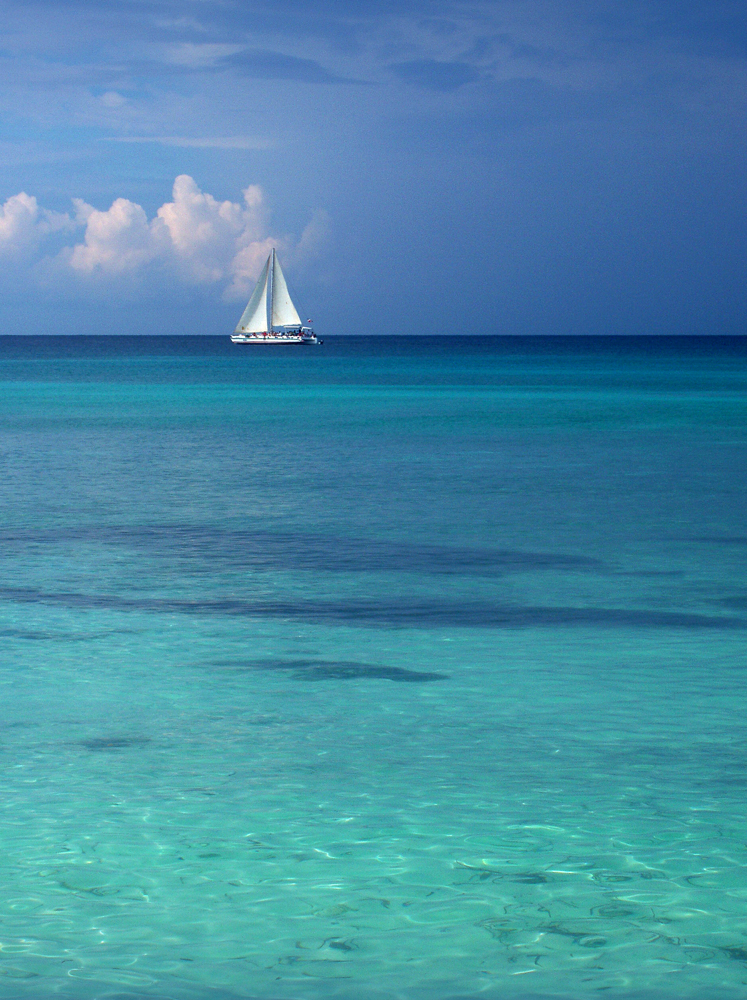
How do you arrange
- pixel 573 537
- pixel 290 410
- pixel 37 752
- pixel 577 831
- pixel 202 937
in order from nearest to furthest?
pixel 202 937 → pixel 577 831 → pixel 37 752 → pixel 573 537 → pixel 290 410

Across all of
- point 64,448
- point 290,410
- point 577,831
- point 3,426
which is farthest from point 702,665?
Answer: point 290,410

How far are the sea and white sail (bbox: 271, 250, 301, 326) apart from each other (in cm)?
8460

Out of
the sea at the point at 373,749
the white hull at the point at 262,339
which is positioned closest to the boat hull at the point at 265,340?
the white hull at the point at 262,339

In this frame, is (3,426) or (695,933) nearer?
(695,933)

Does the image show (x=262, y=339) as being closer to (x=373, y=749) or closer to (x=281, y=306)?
(x=281, y=306)

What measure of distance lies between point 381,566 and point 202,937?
853 cm

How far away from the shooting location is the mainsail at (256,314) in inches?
4065

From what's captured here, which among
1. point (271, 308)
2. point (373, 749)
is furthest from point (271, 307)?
point (373, 749)

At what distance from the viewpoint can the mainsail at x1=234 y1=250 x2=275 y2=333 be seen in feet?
339

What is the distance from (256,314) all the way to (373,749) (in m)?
99.3

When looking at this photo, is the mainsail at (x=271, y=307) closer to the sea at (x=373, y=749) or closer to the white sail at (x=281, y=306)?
the white sail at (x=281, y=306)

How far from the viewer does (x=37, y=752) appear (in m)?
7.82

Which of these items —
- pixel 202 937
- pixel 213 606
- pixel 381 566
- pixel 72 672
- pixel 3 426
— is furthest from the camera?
pixel 3 426

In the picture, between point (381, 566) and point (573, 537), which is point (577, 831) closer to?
point (381, 566)
